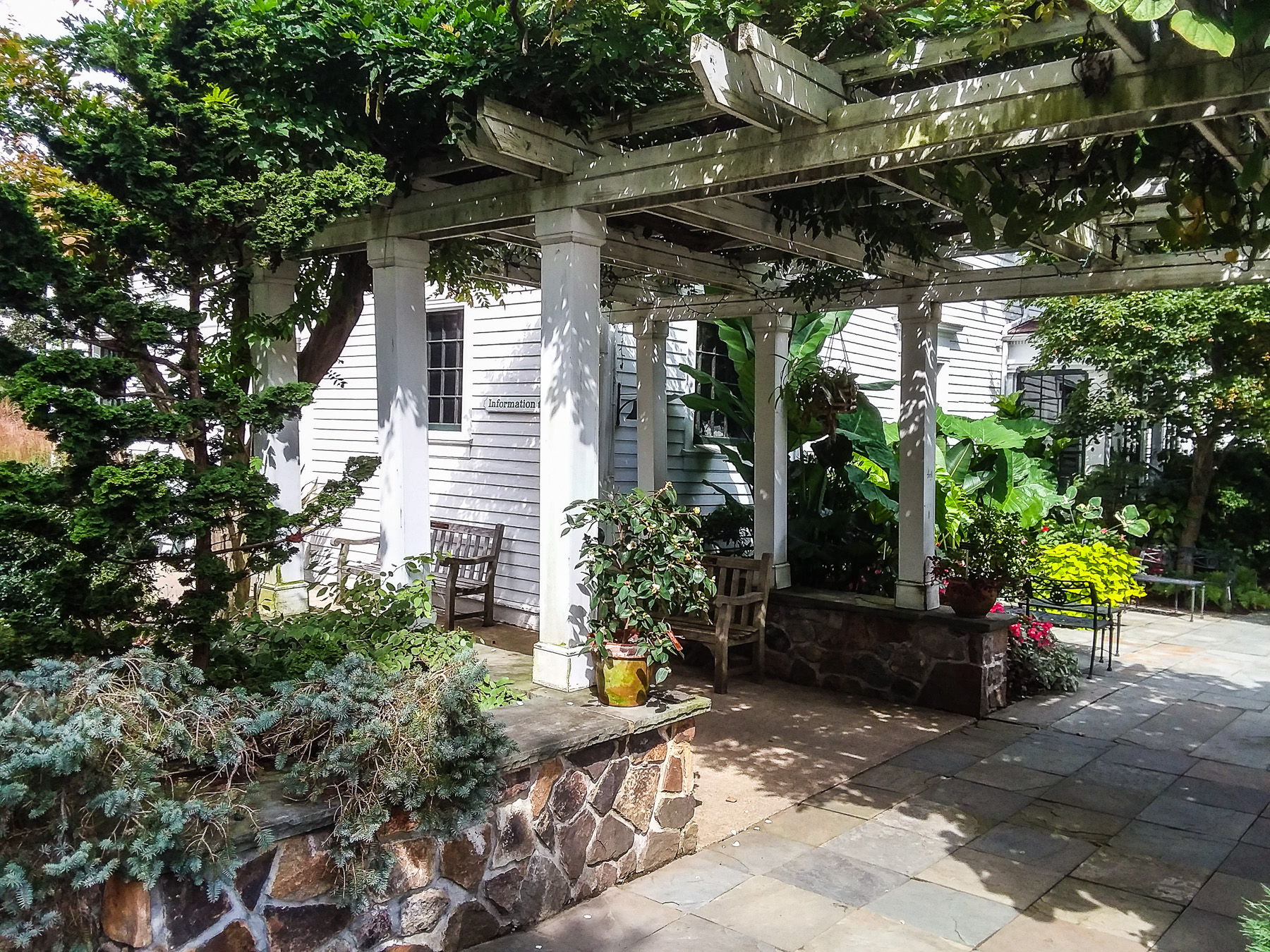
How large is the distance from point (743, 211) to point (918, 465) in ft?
8.33

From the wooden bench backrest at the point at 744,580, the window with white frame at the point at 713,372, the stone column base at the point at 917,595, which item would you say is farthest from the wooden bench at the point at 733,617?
the window with white frame at the point at 713,372

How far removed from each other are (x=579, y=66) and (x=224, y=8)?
4.87 ft

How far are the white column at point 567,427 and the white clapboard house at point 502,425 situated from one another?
3453 millimetres

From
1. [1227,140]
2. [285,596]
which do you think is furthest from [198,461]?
[1227,140]

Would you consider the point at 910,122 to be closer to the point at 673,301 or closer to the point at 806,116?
the point at 806,116

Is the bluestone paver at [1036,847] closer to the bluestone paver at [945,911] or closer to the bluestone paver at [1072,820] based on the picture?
Answer: the bluestone paver at [1072,820]

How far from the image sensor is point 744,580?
25.0 ft

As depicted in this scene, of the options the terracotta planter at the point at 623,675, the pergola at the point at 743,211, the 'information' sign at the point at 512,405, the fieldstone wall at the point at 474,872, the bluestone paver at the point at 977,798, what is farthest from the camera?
the 'information' sign at the point at 512,405

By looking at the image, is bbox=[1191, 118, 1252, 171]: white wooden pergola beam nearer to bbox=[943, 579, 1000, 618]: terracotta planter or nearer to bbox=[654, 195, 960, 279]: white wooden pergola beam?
bbox=[654, 195, 960, 279]: white wooden pergola beam

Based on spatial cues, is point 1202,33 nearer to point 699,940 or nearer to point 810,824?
point 699,940

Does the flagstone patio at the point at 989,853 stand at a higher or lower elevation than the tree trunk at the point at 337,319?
lower

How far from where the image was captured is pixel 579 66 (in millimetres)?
3980

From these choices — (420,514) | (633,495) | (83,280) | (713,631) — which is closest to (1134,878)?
(633,495)

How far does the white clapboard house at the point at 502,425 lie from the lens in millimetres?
8695
